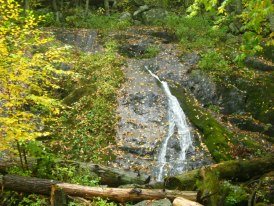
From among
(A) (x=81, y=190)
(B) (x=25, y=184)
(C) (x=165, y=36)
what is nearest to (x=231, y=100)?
(C) (x=165, y=36)

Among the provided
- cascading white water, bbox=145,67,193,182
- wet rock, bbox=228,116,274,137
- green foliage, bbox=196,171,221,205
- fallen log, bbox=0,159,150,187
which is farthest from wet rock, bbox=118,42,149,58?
green foliage, bbox=196,171,221,205

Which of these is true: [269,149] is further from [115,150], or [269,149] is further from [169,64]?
[169,64]

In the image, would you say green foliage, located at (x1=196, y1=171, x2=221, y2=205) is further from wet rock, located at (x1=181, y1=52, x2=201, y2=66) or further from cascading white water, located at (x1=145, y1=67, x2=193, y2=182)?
wet rock, located at (x1=181, y1=52, x2=201, y2=66)

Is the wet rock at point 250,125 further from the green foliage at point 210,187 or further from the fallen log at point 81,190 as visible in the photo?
the fallen log at point 81,190

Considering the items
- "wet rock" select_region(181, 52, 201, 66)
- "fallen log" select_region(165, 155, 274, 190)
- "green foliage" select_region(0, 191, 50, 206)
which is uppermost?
"wet rock" select_region(181, 52, 201, 66)

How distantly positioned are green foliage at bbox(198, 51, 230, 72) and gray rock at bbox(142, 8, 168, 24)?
8.50m

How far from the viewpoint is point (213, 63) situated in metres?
17.0

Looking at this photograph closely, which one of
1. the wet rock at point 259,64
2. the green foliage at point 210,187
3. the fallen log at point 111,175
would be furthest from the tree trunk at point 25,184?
→ the wet rock at point 259,64

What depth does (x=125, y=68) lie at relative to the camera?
18.2 m

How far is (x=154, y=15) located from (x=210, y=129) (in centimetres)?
1470

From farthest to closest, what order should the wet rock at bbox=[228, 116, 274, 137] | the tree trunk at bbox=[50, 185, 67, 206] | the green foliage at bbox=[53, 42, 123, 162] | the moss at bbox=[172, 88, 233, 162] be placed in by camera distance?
1. the wet rock at bbox=[228, 116, 274, 137]
2. the moss at bbox=[172, 88, 233, 162]
3. the green foliage at bbox=[53, 42, 123, 162]
4. the tree trunk at bbox=[50, 185, 67, 206]

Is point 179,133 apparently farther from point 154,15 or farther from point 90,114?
point 154,15

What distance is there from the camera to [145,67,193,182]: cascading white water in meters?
12.1

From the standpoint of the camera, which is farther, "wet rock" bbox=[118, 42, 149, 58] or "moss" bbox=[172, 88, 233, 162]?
"wet rock" bbox=[118, 42, 149, 58]
